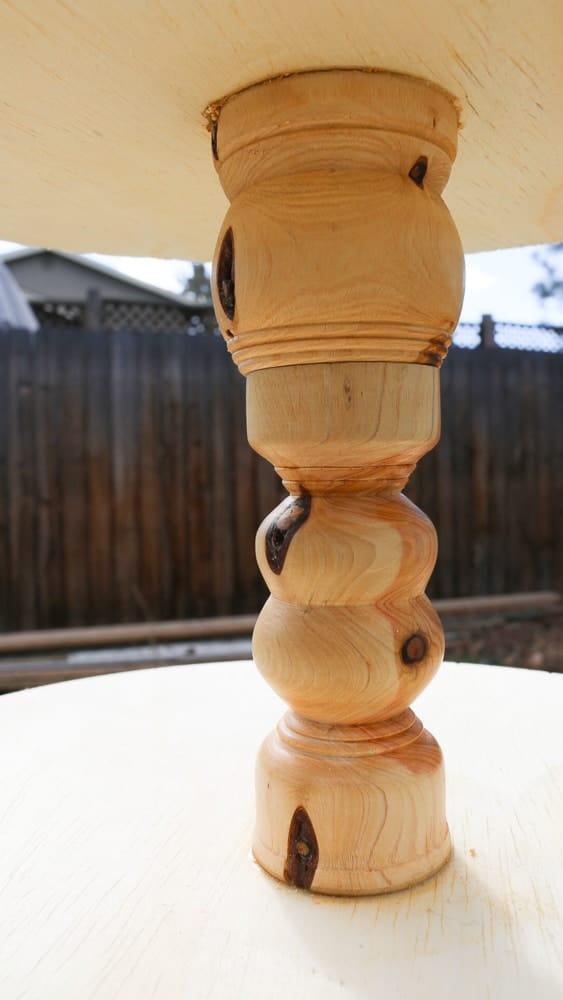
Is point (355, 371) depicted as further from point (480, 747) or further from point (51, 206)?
point (480, 747)

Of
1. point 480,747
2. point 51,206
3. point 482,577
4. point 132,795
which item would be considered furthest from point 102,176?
point 482,577

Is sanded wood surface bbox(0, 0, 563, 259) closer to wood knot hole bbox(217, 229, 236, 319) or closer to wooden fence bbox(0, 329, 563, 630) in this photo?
wood knot hole bbox(217, 229, 236, 319)

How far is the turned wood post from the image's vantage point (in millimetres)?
510

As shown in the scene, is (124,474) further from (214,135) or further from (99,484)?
(214,135)

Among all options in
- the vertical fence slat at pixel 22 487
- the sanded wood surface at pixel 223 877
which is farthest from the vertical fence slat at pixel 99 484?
the sanded wood surface at pixel 223 877

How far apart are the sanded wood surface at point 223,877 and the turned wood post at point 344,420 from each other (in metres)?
0.05

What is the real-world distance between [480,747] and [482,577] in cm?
332

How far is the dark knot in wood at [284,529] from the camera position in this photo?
1.88 ft

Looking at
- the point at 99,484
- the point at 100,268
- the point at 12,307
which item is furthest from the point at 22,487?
the point at 100,268

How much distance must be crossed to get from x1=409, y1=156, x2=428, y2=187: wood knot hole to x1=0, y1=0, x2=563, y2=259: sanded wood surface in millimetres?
43

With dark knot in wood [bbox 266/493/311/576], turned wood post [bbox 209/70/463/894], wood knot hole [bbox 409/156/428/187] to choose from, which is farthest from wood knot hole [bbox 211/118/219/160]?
dark knot in wood [bbox 266/493/311/576]

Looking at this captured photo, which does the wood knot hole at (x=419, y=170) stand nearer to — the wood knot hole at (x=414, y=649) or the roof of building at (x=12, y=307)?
the wood knot hole at (x=414, y=649)

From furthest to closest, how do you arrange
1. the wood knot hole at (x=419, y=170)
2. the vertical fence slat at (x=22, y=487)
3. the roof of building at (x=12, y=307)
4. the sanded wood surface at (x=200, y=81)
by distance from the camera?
1. the roof of building at (x=12, y=307)
2. the vertical fence slat at (x=22, y=487)
3. the wood knot hole at (x=419, y=170)
4. the sanded wood surface at (x=200, y=81)

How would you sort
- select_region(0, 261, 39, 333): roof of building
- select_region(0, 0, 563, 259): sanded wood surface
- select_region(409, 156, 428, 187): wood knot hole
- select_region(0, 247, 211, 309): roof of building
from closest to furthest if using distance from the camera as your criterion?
select_region(0, 0, 563, 259): sanded wood surface
select_region(409, 156, 428, 187): wood knot hole
select_region(0, 261, 39, 333): roof of building
select_region(0, 247, 211, 309): roof of building
